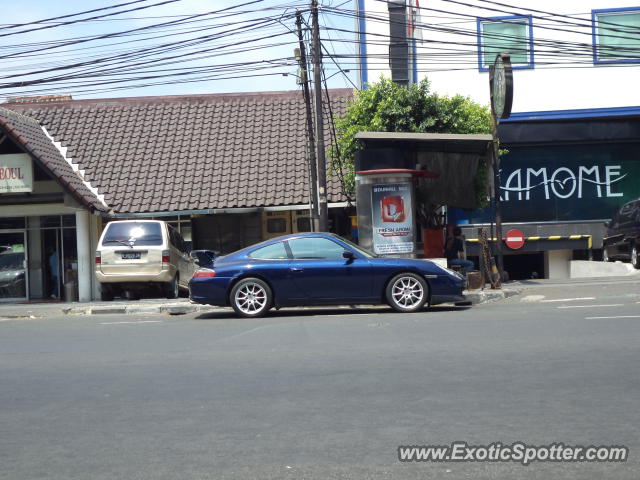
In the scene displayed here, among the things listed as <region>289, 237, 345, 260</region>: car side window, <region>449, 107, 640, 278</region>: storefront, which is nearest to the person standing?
<region>289, 237, 345, 260</region>: car side window

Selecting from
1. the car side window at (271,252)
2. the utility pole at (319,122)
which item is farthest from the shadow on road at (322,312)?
the utility pole at (319,122)

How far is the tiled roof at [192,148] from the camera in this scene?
22.6 m

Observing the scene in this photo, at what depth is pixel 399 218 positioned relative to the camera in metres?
16.3

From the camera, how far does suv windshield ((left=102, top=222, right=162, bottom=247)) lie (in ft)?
58.0

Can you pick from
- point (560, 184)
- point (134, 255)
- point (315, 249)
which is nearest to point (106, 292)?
point (134, 255)

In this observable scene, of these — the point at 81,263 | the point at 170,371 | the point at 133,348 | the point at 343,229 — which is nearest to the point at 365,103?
the point at 343,229

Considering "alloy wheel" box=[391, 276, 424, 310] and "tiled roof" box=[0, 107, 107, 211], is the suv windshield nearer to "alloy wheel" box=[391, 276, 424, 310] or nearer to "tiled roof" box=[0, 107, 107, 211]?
"tiled roof" box=[0, 107, 107, 211]

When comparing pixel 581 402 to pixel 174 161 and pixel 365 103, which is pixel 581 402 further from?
pixel 174 161

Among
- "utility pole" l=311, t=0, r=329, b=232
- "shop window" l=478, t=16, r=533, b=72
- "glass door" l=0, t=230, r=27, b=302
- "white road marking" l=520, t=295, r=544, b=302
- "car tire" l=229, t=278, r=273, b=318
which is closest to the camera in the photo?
"car tire" l=229, t=278, r=273, b=318

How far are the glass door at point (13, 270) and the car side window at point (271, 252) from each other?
12.2 metres

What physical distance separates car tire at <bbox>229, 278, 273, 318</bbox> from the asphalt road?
1.90 m

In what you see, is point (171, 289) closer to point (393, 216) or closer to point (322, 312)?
point (393, 216)

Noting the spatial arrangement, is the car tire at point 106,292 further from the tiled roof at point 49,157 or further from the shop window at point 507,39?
the shop window at point 507,39

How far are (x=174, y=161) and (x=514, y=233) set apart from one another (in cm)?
1086
